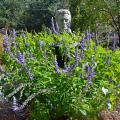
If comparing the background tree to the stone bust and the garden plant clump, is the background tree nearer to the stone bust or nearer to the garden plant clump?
the stone bust

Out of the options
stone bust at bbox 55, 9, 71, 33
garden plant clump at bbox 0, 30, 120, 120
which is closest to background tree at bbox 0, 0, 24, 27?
stone bust at bbox 55, 9, 71, 33

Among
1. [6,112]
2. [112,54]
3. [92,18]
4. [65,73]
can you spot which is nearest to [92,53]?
[112,54]

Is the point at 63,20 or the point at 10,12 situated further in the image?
the point at 10,12

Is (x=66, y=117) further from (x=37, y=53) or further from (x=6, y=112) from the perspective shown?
(x=37, y=53)

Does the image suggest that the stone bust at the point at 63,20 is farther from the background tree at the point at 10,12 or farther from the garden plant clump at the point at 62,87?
the background tree at the point at 10,12

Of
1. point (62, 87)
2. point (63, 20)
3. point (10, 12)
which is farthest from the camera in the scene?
point (10, 12)

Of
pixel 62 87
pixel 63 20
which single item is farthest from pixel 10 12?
pixel 62 87

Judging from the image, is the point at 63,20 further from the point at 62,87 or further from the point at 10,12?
the point at 10,12

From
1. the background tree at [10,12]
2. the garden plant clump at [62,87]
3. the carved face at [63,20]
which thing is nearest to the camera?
the garden plant clump at [62,87]

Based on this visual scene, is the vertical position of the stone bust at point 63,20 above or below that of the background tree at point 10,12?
above

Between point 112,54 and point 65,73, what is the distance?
120 centimetres

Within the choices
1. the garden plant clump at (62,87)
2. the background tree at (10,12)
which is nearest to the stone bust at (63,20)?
the garden plant clump at (62,87)

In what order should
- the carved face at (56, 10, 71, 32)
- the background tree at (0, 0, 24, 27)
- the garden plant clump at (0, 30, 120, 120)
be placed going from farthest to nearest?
the background tree at (0, 0, 24, 27) < the carved face at (56, 10, 71, 32) < the garden plant clump at (0, 30, 120, 120)

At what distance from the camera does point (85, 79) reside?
4.20 m
